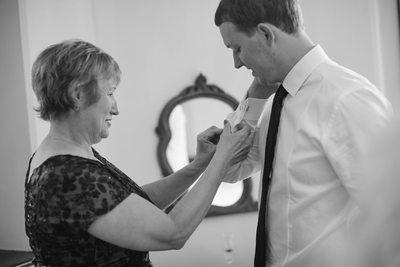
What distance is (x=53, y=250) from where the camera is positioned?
1256 millimetres

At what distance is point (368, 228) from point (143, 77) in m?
2.72

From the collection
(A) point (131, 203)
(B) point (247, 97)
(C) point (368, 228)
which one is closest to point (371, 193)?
(C) point (368, 228)

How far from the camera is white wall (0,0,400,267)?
321 centimetres

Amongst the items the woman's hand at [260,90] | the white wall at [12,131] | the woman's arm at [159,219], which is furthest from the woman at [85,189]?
the white wall at [12,131]

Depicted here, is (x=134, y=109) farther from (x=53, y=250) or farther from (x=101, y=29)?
(x=53, y=250)

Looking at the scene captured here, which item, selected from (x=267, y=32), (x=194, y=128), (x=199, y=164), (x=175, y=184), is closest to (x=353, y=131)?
(x=267, y=32)

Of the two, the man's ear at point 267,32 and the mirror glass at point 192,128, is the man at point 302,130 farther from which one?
the mirror glass at point 192,128

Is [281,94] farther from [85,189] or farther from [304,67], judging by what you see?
[85,189]

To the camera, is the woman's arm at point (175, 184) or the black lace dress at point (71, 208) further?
the woman's arm at point (175, 184)

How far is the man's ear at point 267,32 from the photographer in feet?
4.22

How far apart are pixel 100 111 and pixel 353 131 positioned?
71 cm

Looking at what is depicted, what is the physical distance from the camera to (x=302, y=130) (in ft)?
4.16

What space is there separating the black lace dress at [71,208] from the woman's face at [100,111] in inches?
5.2

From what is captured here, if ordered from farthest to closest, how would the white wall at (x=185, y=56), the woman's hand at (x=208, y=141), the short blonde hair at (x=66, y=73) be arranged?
1. the white wall at (x=185, y=56)
2. the woman's hand at (x=208, y=141)
3. the short blonde hair at (x=66, y=73)
